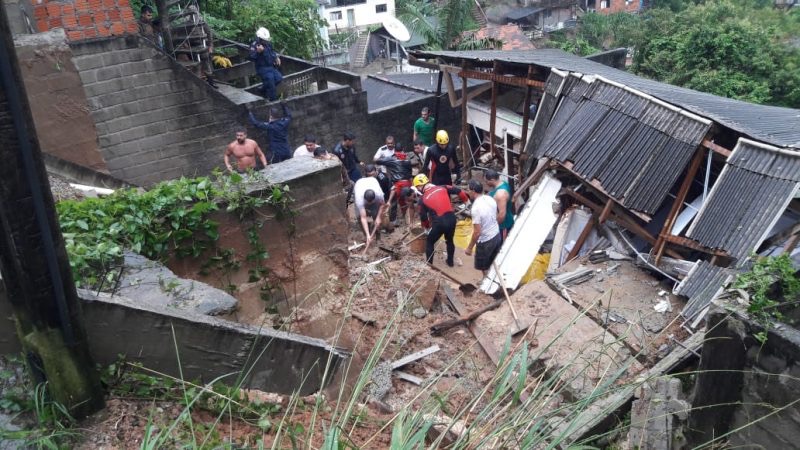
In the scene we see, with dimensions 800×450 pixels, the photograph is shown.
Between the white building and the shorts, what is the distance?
3491cm

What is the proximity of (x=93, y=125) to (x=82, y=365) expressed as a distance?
575 centimetres

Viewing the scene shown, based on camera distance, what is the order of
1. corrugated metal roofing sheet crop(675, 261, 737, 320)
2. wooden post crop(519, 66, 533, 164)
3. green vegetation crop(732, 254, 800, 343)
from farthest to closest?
1. wooden post crop(519, 66, 533, 164)
2. corrugated metal roofing sheet crop(675, 261, 737, 320)
3. green vegetation crop(732, 254, 800, 343)

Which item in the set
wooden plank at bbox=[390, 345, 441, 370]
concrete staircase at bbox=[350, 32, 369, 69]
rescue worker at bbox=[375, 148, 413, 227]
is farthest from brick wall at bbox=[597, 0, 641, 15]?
wooden plank at bbox=[390, 345, 441, 370]

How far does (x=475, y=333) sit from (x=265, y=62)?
6.65 meters

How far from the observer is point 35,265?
7.35 feet

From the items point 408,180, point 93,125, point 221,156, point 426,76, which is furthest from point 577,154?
point 426,76

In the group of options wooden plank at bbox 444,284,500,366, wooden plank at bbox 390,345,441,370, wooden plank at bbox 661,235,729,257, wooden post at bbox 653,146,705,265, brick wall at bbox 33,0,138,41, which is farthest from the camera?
brick wall at bbox 33,0,138,41

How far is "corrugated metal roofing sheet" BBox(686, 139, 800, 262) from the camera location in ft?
18.2

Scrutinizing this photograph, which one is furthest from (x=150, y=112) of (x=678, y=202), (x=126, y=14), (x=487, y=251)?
(x=678, y=202)

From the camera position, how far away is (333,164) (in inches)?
193

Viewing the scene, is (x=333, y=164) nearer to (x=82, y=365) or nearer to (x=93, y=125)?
(x=82, y=365)

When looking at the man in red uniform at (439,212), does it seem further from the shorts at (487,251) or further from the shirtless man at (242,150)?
the shirtless man at (242,150)

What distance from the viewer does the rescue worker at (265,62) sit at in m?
10.2

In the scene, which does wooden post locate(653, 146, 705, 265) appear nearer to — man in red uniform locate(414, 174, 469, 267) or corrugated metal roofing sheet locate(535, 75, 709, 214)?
corrugated metal roofing sheet locate(535, 75, 709, 214)
